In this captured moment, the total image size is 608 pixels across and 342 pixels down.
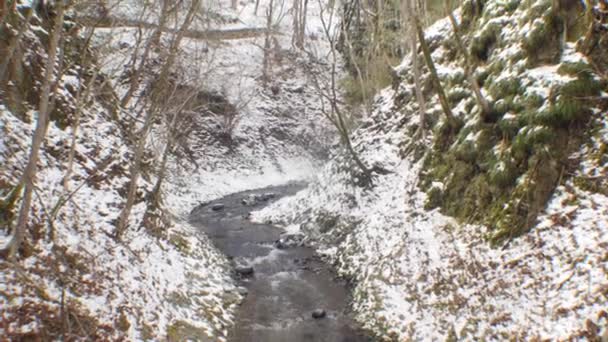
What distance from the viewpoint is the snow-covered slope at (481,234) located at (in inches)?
205

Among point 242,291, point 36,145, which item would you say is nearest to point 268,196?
point 242,291

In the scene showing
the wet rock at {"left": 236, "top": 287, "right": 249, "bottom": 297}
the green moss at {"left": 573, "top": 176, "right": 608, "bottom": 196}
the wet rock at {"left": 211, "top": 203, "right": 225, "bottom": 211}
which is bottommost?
the wet rock at {"left": 236, "top": 287, "right": 249, "bottom": 297}

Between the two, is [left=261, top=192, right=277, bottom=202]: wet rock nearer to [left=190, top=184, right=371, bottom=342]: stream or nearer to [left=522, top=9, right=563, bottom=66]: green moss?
[left=190, top=184, right=371, bottom=342]: stream

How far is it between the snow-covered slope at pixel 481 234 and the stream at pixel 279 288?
0.54 meters

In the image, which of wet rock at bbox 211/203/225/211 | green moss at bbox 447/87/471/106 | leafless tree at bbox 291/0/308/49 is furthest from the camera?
wet rock at bbox 211/203/225/211

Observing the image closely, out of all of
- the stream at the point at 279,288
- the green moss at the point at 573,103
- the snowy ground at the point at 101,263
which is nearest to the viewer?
the snowy ground at the point at 101,263

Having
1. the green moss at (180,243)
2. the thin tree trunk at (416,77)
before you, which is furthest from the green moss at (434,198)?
the green moss at (180,243)

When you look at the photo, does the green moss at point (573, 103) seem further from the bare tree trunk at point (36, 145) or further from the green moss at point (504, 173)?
the bare tree trunk at point (36, 145)

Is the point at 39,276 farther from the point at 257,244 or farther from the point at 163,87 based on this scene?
the point at 257,244

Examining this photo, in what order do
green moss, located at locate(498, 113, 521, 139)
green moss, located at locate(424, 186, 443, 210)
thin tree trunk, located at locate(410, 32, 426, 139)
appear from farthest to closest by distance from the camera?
1. green moss, located at locate(424, 186, 443, 210)
2. thin tree trunk, located at locate(410, 32, 426, 139)
3. green moss, located at locate(498, 113, 521, 139)

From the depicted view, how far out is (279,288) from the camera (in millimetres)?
9898

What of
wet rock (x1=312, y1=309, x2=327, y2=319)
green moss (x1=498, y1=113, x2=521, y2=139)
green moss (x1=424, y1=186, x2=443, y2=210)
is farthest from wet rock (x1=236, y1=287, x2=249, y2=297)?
green moss (x1=498, y1=113, x2=521, y2=139)

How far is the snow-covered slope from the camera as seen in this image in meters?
5.20

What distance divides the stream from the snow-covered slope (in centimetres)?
54
